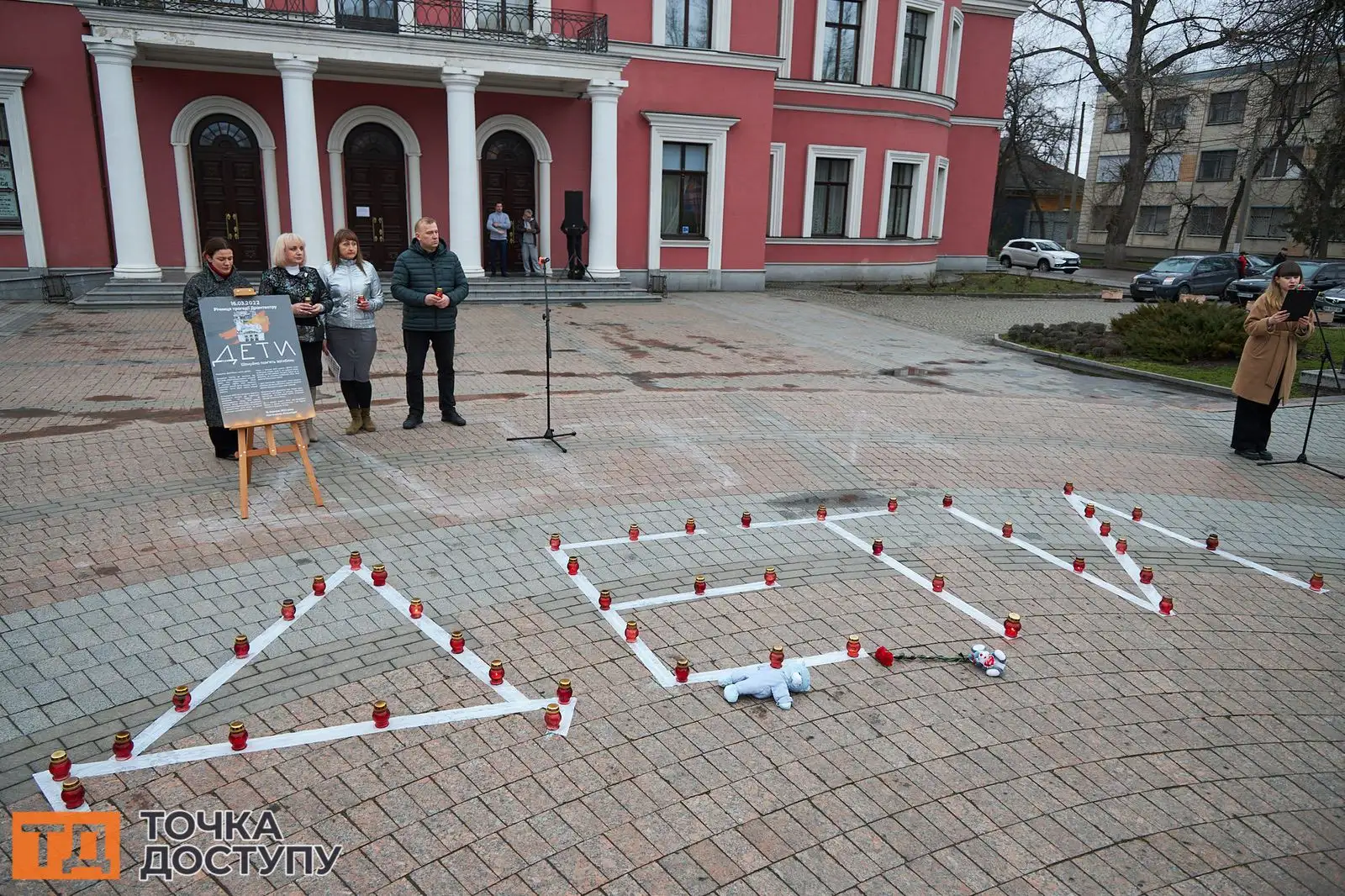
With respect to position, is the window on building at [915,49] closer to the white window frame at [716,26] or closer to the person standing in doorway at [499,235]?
the white window frame at [716,26]

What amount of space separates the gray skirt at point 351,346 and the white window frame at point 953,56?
88.3 feet

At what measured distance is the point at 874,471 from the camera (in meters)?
8.89

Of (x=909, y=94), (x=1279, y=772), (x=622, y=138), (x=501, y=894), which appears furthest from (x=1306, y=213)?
(x=501, y=894)

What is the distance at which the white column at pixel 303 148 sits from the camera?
18.8 m

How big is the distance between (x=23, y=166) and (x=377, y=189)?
7.02 metres

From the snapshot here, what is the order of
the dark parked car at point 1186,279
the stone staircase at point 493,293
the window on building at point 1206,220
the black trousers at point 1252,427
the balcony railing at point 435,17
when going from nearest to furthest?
1. the black trousers at point 1252,427
2. the balcony railing at point 435,17
3. the stone staircase at point 493,293
4. the dark parked car at point 1186,279
5. the window on building at point 1206,220

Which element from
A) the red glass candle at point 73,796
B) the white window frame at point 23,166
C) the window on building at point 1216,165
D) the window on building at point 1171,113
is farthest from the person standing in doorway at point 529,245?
the window on building at point 1216,165

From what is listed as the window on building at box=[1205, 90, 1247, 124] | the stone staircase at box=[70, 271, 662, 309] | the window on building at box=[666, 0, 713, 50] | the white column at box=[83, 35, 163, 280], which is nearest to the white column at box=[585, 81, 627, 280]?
the stone staircase at box=[70, 271, 662, 309]

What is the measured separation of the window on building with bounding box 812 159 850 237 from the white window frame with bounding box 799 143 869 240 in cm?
13

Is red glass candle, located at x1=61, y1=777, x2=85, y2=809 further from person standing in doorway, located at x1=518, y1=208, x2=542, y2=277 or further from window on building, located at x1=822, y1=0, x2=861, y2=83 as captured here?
window on building, located at x1=822, y1=0, x2=861, y2=83

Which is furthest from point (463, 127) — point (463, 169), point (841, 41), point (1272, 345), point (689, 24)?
point (1272, 345)

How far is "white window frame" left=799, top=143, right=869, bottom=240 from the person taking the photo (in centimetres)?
2783

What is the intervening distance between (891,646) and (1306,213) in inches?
1804

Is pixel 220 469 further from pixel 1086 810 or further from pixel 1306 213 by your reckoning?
pixel 1306 213
